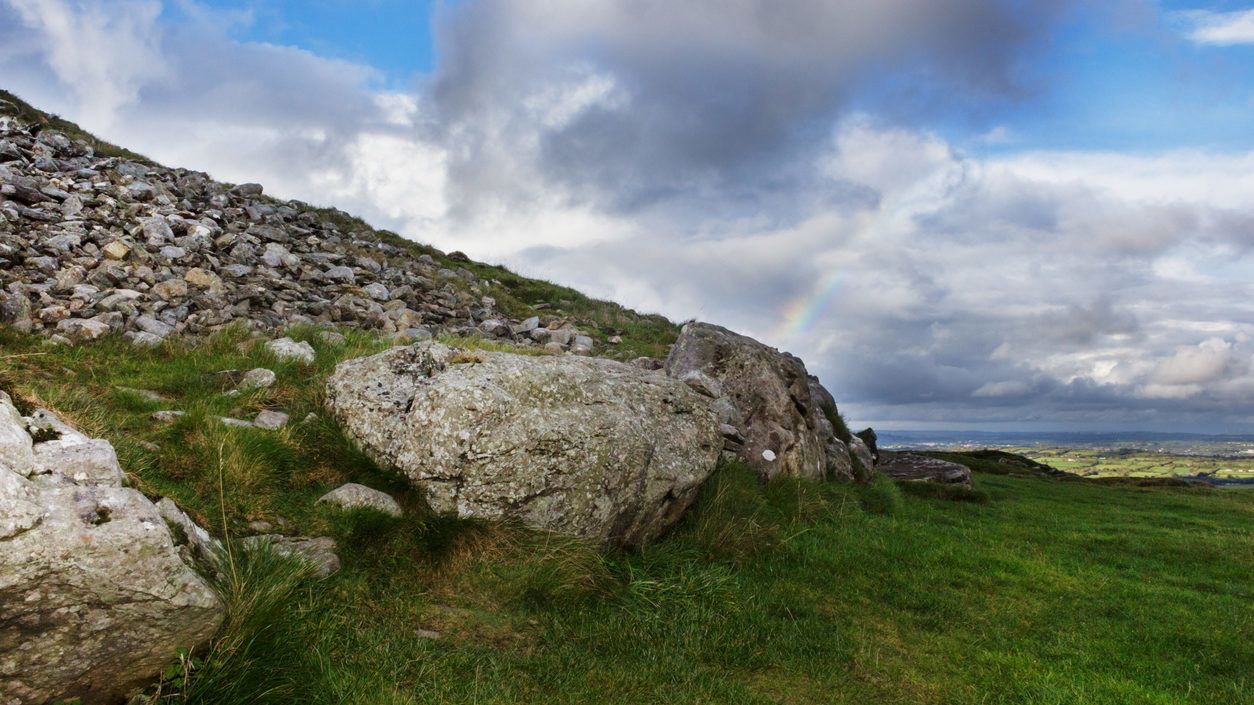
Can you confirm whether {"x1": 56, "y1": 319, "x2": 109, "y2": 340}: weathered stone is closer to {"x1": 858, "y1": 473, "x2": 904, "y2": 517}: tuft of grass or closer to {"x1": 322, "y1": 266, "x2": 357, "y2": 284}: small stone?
{"x1": 322, "y1": 266, "x2": 357, "y2": 284}: small stone

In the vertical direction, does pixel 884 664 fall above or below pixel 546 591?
below

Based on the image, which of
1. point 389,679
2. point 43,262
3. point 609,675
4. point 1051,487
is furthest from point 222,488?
point 1051,487

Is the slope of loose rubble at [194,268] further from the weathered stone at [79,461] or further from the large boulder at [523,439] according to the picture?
the weathered stone at [79,461]

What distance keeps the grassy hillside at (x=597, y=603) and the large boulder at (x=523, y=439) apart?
35cm

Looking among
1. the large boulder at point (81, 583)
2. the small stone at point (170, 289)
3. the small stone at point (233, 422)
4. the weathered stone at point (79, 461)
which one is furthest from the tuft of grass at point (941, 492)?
the weathered stone at point (79, 461)

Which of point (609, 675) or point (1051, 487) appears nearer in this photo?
point (609, 675)

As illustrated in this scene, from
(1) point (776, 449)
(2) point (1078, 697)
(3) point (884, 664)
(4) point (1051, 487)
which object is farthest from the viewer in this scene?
(4) point (1051, 487)

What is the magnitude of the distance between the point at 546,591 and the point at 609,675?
131 centimetres

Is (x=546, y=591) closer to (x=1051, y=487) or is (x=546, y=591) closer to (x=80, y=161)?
(x=80, y=161)

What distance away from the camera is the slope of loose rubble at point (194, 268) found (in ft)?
49.4

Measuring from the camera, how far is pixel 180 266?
1817 centimetres

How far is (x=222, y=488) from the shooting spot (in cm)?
779

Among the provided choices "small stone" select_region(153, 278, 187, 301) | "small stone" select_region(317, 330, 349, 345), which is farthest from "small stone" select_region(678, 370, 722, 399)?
"small stone" select_region(153, 278, 187, 301)

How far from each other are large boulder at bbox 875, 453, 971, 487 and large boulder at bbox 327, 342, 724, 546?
55.4 feet
